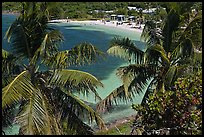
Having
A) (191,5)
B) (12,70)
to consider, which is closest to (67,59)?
(12,70)

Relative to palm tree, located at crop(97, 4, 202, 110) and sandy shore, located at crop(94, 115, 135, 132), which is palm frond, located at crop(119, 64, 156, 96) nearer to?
palm tree, located at crop(97, 4, 202, 110)

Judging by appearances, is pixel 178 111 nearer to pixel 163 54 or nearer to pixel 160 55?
pixel 163 54

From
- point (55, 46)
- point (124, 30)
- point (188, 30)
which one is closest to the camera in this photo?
point (55, 46)

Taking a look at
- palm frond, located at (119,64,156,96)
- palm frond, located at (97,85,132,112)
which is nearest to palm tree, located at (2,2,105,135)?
palm frond, located at (97,85,132,112)

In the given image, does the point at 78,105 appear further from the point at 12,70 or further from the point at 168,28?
the point at 168,28

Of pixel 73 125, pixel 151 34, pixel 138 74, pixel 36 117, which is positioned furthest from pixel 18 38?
pixel 151 34

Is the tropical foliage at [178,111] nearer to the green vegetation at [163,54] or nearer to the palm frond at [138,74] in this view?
the green vegetation at [163,54]
